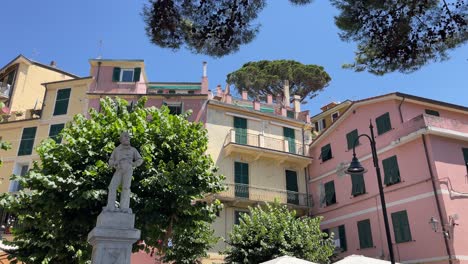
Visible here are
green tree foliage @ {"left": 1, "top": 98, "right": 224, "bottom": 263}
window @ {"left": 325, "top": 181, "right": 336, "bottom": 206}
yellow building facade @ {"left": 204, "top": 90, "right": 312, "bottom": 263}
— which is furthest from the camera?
window @ {"left": 325, "top": 181, "right": 336, "bottom": 206}

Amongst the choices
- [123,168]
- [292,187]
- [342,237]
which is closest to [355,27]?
[123,168]

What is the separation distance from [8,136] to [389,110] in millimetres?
22489

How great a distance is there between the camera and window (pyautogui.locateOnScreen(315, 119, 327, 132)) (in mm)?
34469

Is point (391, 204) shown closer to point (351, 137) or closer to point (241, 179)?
point (351, 137)

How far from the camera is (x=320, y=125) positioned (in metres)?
34.9

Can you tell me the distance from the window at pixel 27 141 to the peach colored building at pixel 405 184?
17.6 metres

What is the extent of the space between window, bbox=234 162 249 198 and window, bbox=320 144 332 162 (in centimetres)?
488

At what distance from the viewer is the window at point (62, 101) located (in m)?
26.4

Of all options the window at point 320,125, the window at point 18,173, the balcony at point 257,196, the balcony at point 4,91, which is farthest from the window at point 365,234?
the balcony at point 4,91

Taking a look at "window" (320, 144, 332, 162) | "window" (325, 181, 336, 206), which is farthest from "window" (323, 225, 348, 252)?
"window" (320, 144, 332, 162)

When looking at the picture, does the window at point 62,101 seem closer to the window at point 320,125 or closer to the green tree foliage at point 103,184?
the green tree foliage at point 103,184

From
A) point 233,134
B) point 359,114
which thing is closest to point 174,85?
point 233,134

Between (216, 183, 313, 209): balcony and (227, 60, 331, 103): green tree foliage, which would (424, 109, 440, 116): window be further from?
(227, 60, 331, 103): green tree foliage

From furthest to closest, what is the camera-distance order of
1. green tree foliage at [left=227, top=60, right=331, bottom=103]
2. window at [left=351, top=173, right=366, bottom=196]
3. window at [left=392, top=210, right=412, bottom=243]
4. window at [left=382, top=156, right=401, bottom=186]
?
1. green tree foliage at [left=227, top=60, right=331, bottom=103]
2. window at [left=351, top=173, right=366, bottom=196]
3. window at [left=382, top=156, right=401, bottom=186]
4. window at [left=392, top=210, right=412, bottom=243]
